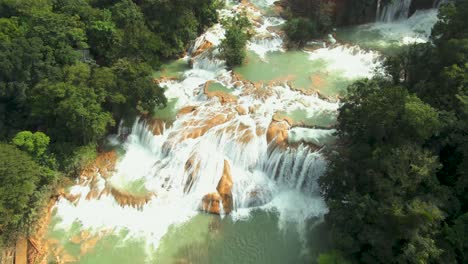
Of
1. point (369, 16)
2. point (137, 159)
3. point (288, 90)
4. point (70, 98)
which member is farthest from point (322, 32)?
point (70, 98)

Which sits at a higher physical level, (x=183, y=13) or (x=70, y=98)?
(x=183, y=13)

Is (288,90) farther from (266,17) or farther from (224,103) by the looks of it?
(266,17)

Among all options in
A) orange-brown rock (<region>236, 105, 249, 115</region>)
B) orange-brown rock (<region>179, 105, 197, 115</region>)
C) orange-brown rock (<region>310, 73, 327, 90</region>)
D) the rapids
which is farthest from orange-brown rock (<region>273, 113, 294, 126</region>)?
orange-brown rock (<region>179, 105, 197, 115</region>)

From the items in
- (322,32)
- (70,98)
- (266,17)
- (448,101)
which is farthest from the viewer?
(266,17)

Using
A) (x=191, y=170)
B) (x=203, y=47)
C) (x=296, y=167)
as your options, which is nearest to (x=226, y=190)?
(x=191, y=170)

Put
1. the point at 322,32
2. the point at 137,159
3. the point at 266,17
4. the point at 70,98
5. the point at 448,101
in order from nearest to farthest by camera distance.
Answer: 1. the point at 448,101
2. the point at 70,98
3. the point at 137,159
4. the point at 322,32
5. the point at 266,17

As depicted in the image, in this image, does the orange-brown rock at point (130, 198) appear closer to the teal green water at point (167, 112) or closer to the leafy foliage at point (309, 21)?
the teal green water at point (167, 112)

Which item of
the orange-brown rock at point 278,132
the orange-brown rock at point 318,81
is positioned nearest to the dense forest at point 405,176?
the orange-brown rock at point 278,132

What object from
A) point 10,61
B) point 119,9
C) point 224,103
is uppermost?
point 119,9
